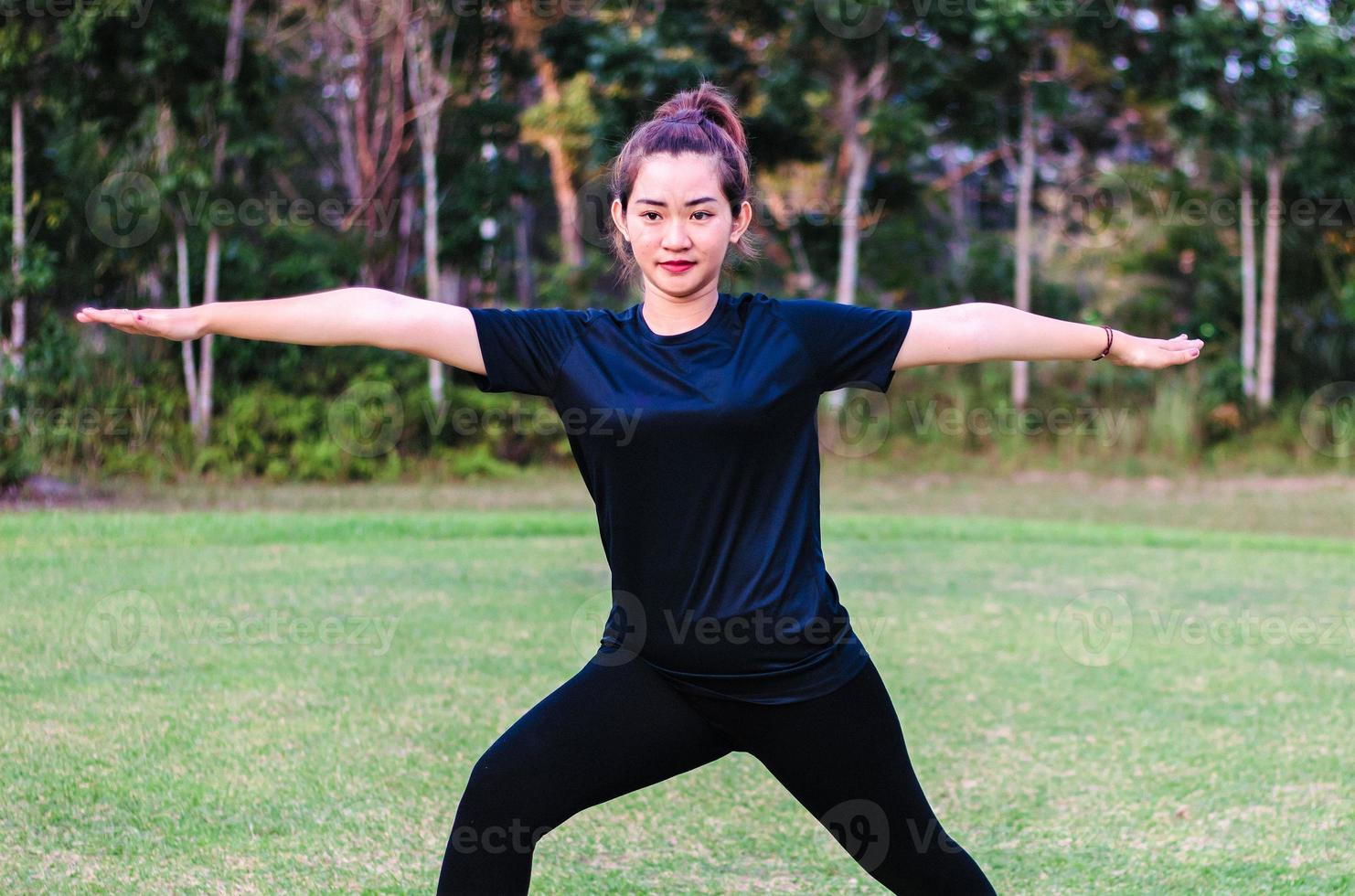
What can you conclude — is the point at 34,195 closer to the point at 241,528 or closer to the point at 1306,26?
the point at 241,528

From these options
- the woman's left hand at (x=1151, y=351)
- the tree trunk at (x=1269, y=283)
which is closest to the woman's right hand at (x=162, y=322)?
the woman's left hand at (x=1151, y=351)

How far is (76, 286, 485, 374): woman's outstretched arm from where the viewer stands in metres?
2.54

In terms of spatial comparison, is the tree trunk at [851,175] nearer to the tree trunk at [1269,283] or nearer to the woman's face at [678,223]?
the tree trunk at [1269,283]

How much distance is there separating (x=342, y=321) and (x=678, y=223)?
62cm

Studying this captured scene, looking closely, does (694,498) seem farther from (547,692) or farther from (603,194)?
(603,194)

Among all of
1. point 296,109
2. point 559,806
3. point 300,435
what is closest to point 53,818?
point 559,806

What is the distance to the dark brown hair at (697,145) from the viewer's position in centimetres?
272

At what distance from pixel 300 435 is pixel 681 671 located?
13192 mm

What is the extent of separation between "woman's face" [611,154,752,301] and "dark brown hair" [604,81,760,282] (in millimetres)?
23

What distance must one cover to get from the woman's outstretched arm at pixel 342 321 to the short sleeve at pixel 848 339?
0.60 meters

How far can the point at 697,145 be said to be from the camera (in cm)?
272

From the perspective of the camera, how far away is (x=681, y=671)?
2.56 meters

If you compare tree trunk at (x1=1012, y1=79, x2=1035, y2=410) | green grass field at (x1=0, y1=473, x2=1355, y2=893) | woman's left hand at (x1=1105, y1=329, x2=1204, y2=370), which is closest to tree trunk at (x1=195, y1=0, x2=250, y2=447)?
green grass field at (x1=0, y1=473, x2=1355, y2=893)

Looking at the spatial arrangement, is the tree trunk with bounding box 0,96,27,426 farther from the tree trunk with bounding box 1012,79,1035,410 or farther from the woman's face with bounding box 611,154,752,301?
the woman's face with bounding box 611,154,752,301
